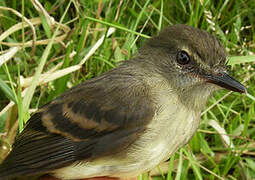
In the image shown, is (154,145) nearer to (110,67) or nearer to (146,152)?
(146,152)

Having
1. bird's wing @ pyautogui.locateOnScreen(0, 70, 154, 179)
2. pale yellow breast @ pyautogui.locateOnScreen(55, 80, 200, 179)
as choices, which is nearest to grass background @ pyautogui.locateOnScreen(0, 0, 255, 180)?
bird's wing @ pyautogui.locateOnScreen(0, 70, 154, 179)

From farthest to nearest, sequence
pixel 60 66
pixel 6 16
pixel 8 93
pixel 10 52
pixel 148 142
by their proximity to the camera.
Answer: pixel 6 16, pixel 60 66, pixel 10 52, pixel 8 93, pixel 148 142

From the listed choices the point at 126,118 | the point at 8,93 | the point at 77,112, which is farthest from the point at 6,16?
the point at 126,118

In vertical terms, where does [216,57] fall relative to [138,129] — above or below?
above

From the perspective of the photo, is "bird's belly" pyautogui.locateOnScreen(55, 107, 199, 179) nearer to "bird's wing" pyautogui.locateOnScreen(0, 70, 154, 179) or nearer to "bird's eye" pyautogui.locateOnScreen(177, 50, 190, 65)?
"bird's wing" pyautogui.locateOnScreen(0, 70, 154, 179)

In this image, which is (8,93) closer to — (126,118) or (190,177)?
(126,118)

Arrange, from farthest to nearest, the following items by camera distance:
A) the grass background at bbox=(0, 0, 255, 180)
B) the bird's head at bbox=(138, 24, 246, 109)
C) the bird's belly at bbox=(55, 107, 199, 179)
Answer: the grass background at bbox=(0, 0, 255, 180) → the bird's head at bbox=(138, 24, 246, 109) → the bird's belly at bbox=(55, 107, 199, 179)

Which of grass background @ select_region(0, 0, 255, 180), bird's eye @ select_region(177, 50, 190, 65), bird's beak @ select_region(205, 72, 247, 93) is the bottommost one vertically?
grass background @ select_region(0, 0, 255, 180)
